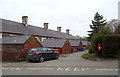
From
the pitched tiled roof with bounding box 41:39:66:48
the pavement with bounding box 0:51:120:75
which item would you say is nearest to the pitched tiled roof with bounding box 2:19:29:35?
the pitched tiled roof with bounding box 41:39:66:48

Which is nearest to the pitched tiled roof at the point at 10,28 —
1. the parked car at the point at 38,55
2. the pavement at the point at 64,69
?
the parked car at the point at 38,55

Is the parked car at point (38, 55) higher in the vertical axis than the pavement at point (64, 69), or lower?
higher

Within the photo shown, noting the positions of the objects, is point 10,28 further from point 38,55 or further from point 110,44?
point 110,44

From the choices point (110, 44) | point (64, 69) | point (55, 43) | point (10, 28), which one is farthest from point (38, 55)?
point (10, 28)

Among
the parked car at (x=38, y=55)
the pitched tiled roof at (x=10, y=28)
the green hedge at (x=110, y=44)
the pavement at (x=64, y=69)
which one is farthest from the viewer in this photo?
the pitched tiled roof at (x=10, y=28)

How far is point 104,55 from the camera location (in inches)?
589

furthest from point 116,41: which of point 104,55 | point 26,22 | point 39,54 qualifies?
point 26,22

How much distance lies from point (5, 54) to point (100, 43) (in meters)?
11.9

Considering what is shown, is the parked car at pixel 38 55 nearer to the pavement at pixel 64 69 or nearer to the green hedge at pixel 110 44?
the pavement at pixel 64 69

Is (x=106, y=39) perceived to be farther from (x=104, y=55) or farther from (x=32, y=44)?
Answer: (x=32, y=44)

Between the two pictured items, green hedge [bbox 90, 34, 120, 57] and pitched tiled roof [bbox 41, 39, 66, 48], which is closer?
green hedge [bbox 90, 34, 120, 57]

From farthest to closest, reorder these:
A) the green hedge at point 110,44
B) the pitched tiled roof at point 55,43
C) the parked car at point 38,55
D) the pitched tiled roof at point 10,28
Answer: the pitched tiled roof at point 10,28 < the pitched tiled roof at point 55,43 < the green hedge at point 110,44 < the parked car at point 38,55

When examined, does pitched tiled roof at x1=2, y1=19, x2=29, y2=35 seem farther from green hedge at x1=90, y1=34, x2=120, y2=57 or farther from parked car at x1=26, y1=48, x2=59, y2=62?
green hedge at x1=90, y1=34, x2=120, y2=57

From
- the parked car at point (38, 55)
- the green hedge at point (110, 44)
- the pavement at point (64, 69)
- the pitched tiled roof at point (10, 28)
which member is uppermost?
the pitched tiled roof at point (10, 28)
